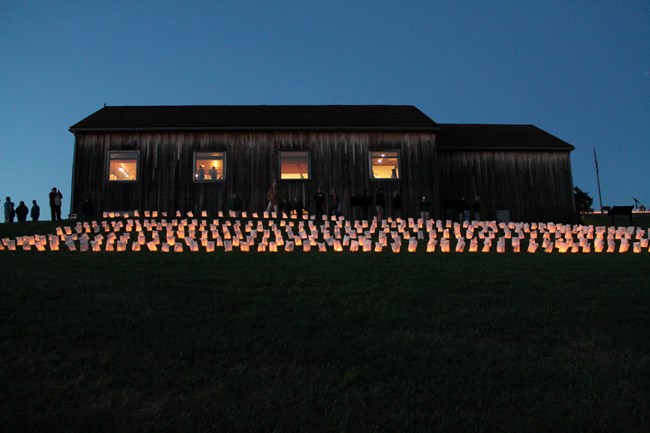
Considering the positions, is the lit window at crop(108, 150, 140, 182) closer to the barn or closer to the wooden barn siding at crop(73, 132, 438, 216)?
the barn

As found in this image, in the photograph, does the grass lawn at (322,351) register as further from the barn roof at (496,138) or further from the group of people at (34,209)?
the barn roof at (496,138)

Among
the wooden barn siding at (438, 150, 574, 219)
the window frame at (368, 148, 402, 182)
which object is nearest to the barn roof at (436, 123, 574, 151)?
the wooden barn siding at (438, 150, 574, 219)

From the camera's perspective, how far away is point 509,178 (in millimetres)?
29500

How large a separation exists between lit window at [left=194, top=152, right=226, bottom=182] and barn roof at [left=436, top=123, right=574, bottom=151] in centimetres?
1230

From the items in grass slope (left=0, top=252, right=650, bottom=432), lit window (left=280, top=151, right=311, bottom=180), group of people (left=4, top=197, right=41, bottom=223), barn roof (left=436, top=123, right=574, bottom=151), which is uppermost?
barn roof (left=436, top=123, right=574, bottom=151)

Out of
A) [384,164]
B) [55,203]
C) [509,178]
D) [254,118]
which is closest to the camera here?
[55,203]

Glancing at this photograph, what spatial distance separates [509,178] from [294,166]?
41.2 feet

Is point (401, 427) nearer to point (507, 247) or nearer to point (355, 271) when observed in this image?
point (355, 271)

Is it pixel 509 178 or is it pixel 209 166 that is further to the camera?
pixel 509 178

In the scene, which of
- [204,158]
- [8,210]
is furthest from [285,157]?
[8,210]

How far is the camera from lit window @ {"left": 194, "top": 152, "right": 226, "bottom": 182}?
26234 mm

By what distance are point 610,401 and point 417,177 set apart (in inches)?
915

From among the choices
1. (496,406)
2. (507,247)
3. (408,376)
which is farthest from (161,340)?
(507,247)

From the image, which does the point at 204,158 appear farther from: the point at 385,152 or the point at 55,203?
the point at 385,152
